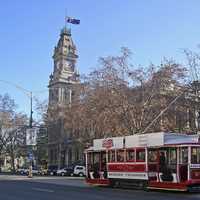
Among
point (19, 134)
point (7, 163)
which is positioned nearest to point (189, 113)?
point (19, 134)

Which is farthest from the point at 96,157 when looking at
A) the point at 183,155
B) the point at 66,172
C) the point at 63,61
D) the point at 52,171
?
the point at 63,61

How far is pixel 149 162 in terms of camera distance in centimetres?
2875

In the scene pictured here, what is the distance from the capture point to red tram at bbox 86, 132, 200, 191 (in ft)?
87.6

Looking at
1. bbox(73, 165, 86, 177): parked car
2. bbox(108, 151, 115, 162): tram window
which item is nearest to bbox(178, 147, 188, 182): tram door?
bbox(108, 151, 115, 162): tram window

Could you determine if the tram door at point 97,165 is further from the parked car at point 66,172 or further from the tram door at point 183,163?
the parked car at point 66,172

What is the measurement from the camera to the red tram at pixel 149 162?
87.6 feet

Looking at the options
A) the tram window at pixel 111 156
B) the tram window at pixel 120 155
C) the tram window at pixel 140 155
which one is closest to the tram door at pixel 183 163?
the tram window at pixel 140 155

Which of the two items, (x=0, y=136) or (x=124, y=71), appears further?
(x=0, y=136)

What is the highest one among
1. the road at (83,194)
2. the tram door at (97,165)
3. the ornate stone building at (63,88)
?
the ornate stone building at (63,88)

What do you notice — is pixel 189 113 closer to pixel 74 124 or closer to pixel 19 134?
pixel 74 124

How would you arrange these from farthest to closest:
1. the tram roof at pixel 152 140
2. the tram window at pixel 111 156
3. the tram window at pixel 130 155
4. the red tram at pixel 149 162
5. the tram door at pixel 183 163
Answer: the tram window at pixel 111 156
the tram window at pixel 130 155
the tram roof at pixel 152 140
the red tram at pixel 149 162
the tram door at pixel 183 163

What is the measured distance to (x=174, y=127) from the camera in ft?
185

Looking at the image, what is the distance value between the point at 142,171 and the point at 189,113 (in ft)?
92.6

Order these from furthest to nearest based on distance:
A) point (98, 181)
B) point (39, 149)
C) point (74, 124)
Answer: point (39, 149) → point (74, 124) → point (98, 181)
